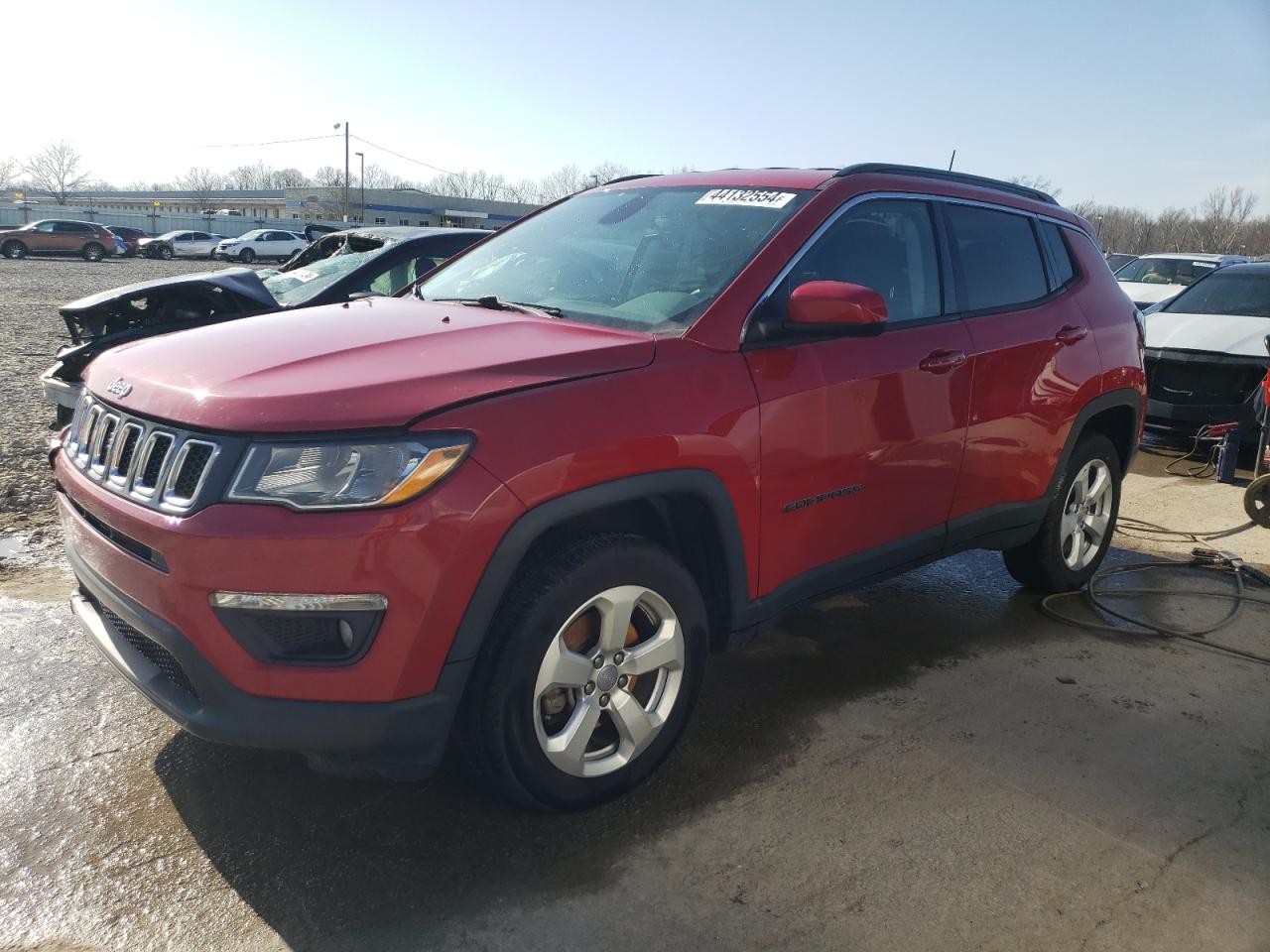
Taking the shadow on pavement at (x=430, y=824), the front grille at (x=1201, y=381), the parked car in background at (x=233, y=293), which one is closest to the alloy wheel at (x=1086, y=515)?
the shadow on pavement at (x=430, y=824)

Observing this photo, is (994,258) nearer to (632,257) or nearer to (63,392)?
(632,257)

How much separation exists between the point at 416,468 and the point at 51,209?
8315cm

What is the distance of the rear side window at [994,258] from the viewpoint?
3895 mm

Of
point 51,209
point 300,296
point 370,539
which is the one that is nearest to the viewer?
point 370,539

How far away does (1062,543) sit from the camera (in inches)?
185

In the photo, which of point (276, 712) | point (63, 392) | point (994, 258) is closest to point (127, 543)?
point (276, 712)

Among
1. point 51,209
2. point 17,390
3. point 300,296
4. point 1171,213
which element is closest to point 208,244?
point 51,209

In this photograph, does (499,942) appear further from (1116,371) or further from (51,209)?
(51,209)

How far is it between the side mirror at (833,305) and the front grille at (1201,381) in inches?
265

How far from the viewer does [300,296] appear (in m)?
6.54

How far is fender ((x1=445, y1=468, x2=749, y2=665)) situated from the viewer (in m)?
2.39

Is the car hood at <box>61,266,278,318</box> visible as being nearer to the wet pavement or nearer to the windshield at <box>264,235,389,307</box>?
the windshield at <box>264,235,389,307</box>

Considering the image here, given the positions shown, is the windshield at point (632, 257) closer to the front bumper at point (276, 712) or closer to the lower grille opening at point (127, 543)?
the front bumper at point (276, 712)

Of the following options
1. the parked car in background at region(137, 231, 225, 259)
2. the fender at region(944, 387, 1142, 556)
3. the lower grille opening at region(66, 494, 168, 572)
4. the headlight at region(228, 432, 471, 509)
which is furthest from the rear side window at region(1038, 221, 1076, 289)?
the parked car in background at region(137, 231, 225, 259)
